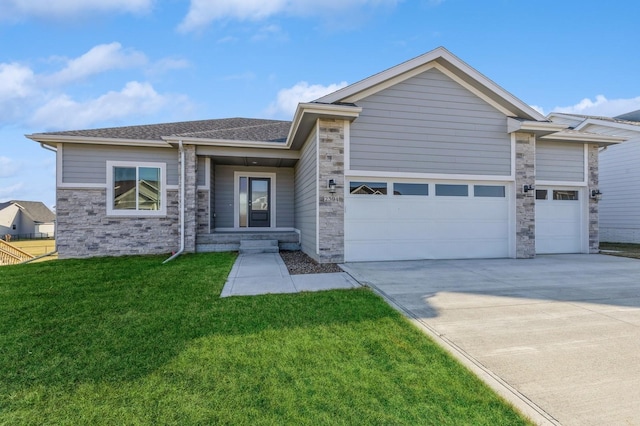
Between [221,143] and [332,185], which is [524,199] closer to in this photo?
[332,185]

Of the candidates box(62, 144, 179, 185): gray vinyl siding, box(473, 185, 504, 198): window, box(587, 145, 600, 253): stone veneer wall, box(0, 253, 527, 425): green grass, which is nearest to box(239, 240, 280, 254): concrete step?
box(62, 144, 179, 185): gray vinyl siding

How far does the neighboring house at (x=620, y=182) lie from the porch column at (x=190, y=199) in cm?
1688

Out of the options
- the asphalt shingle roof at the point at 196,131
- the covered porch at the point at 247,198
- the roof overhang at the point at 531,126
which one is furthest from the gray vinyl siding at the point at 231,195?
the roof overhang at the point at 531,126

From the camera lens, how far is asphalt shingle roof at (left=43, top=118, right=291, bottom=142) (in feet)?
32.0

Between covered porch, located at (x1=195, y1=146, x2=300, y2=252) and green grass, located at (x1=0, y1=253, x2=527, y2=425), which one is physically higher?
covered porch, located at (x1=195, y1=146, x2=300, y2=252)

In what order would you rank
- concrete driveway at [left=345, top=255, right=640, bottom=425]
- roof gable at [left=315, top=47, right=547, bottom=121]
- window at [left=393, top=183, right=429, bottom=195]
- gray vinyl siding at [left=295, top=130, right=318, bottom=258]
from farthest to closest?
window at [left=393, top=183, right=429, bottom=195] < gray vinyl siding at [left=295, top=130, right=318, bottom=258] < roof gable at [left=315, top=47, right=547, bottom=121] < concrete driveway at [left=345, top=255, right=640, bottom=425]

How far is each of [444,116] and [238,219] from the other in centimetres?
804

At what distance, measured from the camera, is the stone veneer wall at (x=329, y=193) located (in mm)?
7512

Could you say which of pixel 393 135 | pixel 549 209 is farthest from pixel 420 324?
pixel 549 209

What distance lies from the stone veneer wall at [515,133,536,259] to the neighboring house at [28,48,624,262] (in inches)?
1.6

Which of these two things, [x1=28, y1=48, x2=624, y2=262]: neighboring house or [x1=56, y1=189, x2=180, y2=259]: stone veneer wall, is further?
[x1=56, y1=189, x2=180, y2=259]: stone veneer wall

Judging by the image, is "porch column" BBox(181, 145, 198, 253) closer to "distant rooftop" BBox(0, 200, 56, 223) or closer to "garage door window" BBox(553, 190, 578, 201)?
"garage door window" BBox(553, 190, 578, 201)

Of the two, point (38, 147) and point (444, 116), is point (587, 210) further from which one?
point (38, 147)

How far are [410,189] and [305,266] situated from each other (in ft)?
11.6
